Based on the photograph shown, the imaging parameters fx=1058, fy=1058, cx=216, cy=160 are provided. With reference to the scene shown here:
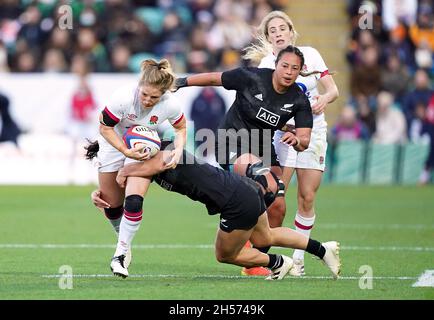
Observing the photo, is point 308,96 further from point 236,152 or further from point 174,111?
point 174,111

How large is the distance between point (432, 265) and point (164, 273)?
2.60m

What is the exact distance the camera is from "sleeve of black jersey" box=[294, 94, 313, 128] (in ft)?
29.7

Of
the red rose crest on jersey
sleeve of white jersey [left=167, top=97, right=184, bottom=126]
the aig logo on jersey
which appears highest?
the aig logo on jersey

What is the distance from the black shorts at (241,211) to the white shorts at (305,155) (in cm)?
162

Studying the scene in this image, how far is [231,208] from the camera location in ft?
27.5

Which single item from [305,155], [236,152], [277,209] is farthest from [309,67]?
[277,209]

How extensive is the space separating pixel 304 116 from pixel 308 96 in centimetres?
84

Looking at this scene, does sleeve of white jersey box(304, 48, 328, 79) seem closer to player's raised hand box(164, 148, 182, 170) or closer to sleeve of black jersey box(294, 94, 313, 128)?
sleeve of black jersey box(294, 94, 313, 128)

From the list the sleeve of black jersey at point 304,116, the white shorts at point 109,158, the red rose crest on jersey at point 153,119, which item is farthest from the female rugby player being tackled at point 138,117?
the sleeve of black jersey at point 304,116

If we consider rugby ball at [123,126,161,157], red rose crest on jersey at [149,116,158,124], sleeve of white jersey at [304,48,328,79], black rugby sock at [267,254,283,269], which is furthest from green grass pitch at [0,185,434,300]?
sleeve of white jersey at [304,48,328,79]

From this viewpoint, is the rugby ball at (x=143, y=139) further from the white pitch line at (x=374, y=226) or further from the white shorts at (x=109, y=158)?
the white pitch line at (x=374, y=226)

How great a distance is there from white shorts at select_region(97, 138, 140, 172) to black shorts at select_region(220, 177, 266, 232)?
1402 millimetres

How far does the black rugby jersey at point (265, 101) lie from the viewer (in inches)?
358
